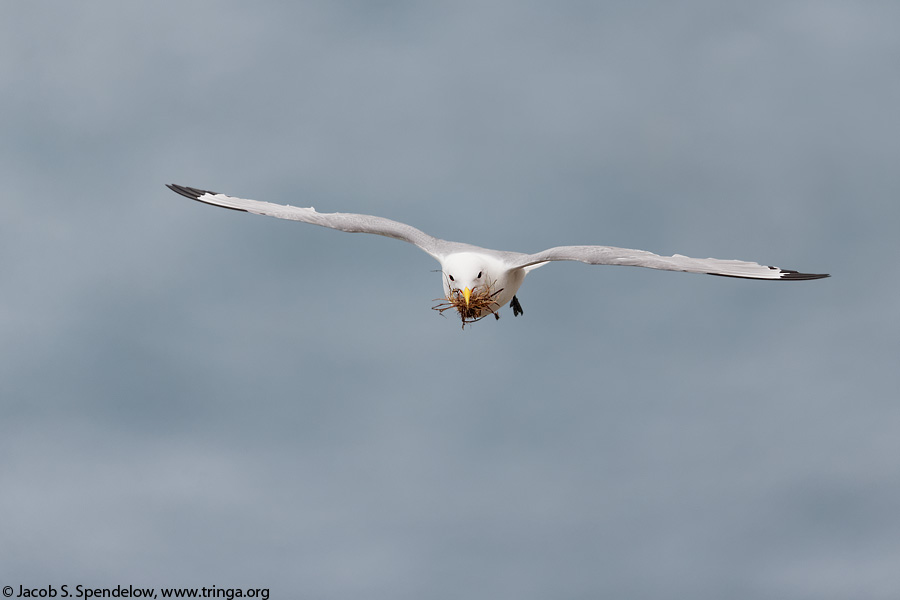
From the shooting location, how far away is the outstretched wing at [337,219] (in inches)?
1220

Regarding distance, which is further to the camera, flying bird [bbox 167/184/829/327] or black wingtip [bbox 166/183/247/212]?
black wingtip [bbox 166/183/247/212]

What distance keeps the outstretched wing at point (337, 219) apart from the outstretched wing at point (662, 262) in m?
3.30

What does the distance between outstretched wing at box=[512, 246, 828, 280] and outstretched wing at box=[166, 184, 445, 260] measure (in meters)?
3.30

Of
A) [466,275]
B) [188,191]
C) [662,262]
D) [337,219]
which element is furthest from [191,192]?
[662,262]

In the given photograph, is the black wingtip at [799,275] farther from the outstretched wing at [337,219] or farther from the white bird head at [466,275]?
the outstretched wing at [337,219]

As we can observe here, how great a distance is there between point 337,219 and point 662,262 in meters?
9.27

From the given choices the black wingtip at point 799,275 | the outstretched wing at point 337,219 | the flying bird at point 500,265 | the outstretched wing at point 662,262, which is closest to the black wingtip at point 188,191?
the outstretched wing at point 337,219

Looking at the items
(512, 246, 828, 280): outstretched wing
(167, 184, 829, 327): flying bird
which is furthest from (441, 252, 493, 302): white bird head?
(512, 246, 828, 280): outstretched wing

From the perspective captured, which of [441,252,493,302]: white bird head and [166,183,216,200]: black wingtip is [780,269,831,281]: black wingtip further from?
[166,183,216,200]: black wingtip

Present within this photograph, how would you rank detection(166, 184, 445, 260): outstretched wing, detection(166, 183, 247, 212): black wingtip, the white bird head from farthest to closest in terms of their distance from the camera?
detection(166, 183, 247, 212): black wingtip < detection(166, 184, 445, 260): outstretched wing < the white bird head

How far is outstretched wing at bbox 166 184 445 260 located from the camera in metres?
31.0

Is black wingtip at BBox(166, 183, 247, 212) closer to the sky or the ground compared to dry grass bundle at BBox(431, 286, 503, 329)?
closer to the sky

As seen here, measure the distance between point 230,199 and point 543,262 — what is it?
1036 cm

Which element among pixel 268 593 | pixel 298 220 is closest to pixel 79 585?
pixel 268 593
